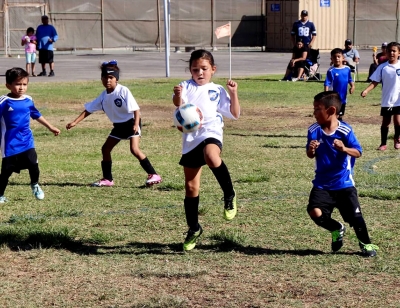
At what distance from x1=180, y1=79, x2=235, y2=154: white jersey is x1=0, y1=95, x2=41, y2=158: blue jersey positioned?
100 inches

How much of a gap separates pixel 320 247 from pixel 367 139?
727cm

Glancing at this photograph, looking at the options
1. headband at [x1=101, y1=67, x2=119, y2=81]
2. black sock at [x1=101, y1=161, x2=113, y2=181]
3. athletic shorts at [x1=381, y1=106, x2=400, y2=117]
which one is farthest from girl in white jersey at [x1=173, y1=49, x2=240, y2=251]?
athletic shorts at [x1=381, y1=106, x2=400, y2=117]

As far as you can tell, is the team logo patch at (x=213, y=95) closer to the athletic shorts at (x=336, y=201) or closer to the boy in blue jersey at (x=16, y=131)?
the athletic shorts at (x=336, y=201)

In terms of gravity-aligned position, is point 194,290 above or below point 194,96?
below

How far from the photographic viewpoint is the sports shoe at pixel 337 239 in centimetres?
640

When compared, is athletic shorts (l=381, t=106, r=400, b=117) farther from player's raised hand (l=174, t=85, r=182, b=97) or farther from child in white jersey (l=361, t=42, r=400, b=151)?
player's raised hand (l=174, t=85, r=182, b=97)

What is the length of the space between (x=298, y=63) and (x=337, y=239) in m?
19.4

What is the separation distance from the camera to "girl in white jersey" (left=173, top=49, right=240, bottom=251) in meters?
6.64

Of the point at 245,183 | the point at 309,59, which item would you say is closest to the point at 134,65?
the point at 309,59

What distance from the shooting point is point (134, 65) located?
1262 inches

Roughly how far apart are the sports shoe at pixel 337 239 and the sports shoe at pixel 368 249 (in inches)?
6.7

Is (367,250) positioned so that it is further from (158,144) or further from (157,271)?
(158,144)

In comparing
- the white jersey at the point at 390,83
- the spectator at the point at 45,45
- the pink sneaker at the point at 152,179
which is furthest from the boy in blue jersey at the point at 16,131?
the spectator at the point at 45,45

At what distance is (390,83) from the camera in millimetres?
12375
